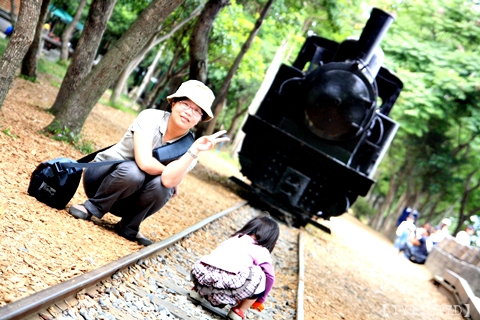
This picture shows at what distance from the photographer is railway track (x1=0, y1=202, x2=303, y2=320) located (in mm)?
3346

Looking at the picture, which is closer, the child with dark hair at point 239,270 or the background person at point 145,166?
the child with dark hair at point 239,270

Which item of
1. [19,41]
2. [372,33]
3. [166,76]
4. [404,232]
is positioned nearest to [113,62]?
[19,41]

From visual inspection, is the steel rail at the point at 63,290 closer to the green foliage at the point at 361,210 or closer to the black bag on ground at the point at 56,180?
the black bag on ground at the point at 56,180

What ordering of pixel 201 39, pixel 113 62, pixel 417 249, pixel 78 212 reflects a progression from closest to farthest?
1. pixel 78 212
2. pixel 113 62
3. pixel 201 39
4. pixel 417 249

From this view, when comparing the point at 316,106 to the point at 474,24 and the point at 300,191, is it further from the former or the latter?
the point at 474,24

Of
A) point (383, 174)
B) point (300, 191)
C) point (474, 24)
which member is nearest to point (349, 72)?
point (300, 191)

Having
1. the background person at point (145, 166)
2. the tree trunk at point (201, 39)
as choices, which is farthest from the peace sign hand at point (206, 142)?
the tree trunk at point (201, 39)

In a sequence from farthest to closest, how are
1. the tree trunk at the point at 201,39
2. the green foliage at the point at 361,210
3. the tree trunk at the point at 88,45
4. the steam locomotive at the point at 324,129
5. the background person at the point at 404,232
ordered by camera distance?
the green foliage at the point at 361,210
the background person at the point at 404,232
the tree trunk at the point at 201,39
the tree trunk at the point at 88,45
the steam locomotive at the point at 324,129

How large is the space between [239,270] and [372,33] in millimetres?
7304

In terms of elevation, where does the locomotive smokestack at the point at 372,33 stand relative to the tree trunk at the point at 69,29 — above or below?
above

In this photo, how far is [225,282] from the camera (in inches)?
184

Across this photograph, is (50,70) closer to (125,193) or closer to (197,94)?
(125,193)

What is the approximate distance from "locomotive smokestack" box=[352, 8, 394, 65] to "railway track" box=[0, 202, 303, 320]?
4.99m

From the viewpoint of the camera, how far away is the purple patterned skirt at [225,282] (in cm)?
467
